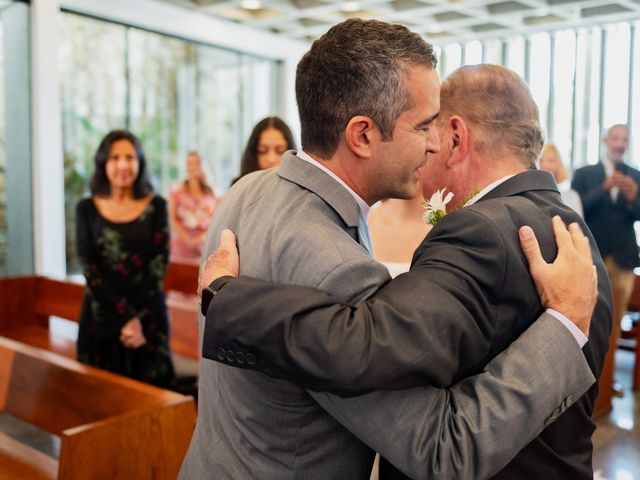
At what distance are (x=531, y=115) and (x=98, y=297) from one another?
2890 millimetres

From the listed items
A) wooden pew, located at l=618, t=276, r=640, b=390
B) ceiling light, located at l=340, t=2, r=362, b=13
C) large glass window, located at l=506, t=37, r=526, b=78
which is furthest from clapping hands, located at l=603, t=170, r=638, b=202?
large glass window, located at l=506, t=37, r=526, b=78

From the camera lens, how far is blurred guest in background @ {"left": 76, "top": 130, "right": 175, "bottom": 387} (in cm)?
374

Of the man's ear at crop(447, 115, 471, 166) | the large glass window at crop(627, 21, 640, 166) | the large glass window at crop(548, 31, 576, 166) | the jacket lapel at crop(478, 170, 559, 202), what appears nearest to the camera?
the jacket lapel at crop(478, 170, 559, 202)

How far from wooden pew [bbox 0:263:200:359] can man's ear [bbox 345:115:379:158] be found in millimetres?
3611

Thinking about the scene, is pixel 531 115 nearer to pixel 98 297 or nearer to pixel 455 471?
pixel 455 471

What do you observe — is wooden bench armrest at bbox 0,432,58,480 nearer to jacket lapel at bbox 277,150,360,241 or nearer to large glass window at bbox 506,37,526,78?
jacket lapel at bbox 277,150,360,241

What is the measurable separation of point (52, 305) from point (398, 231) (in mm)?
3629

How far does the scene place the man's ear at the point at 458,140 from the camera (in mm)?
1485

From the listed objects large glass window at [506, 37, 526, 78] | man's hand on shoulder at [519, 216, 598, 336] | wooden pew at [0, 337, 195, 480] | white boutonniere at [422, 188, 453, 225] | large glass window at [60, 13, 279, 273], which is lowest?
wooden pew at [0, 337, 195, 480]

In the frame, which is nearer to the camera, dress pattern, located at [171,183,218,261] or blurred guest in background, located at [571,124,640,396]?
blurred guest in background, located at [571,124,640,396]

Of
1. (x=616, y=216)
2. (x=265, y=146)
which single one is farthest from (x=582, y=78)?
(x=265, y=146)

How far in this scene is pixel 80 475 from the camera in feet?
7.13

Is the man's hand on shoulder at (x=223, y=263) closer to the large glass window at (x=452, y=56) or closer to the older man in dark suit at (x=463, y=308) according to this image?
the older man in dark suit at (x=463, y=308)

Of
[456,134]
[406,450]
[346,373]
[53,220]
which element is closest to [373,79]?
[456,134]
